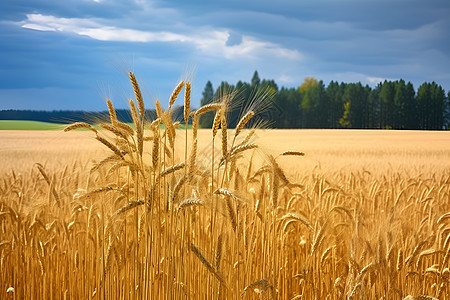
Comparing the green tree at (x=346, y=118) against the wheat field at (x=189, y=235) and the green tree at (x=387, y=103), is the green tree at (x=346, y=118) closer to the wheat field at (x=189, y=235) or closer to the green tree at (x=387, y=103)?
the green tree at (x=387, y=103)

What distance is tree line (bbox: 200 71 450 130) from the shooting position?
56312 mm

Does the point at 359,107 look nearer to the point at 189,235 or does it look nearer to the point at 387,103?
the point at 387,103

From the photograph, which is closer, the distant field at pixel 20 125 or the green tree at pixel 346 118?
the distant field at pixel 20 125

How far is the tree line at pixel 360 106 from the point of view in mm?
56312

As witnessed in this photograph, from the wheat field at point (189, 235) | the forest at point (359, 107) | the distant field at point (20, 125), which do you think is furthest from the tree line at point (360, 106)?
the wheat field at point (189, 235)

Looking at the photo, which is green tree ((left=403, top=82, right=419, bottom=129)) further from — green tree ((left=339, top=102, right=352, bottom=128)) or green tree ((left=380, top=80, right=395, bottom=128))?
green tree ((left=339, top=102, right=352, bottom=128))

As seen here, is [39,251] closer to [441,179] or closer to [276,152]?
[276,152]

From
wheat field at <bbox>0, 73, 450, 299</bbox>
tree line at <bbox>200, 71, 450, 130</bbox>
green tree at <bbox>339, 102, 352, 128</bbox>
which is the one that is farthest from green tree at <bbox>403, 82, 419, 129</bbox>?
wheat field at <bbox>0, 73, 450, 299</bbox>

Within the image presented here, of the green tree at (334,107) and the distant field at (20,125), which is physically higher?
the green tree at (334,107)


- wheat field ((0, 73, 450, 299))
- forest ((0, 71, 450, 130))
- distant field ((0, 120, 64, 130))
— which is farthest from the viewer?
forest ((0, 71, 450, 130))

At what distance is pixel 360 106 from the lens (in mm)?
61000

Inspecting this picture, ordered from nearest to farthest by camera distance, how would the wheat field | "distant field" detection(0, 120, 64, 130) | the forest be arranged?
the wheat field, "distant field" detection(0, 120, 64, 130), the forest

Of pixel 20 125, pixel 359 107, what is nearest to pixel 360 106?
pixel 359 107

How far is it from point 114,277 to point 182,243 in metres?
0.65
